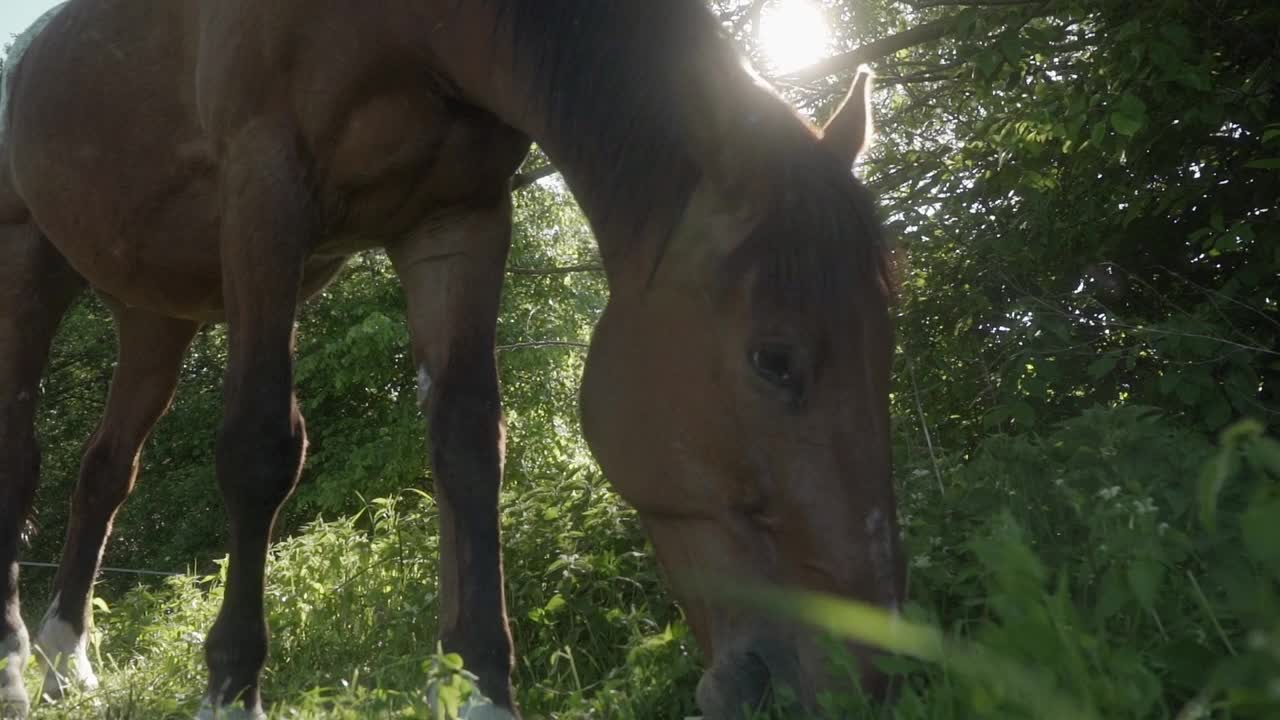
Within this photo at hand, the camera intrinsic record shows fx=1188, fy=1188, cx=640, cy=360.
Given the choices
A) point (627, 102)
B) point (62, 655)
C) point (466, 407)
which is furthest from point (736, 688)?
point (62, 655)

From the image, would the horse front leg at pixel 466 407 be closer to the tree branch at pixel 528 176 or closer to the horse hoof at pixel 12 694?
the horse hoof at pixel 12 694

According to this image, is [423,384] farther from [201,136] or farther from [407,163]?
[201,136]

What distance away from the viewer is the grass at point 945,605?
4.33 feet

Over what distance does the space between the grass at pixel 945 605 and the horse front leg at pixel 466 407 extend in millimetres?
204

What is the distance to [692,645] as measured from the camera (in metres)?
2.94

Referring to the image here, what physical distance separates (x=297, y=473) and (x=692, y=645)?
3.75 ft

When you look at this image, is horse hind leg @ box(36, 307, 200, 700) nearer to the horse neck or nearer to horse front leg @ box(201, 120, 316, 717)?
horse front leg @ box(201, 120, 316, 717)

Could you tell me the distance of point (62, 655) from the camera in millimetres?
4094

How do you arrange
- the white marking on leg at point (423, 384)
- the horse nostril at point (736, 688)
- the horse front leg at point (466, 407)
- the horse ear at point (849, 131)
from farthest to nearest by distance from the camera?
the white marking on leg at point (423, 384), the horse front leg at point (466, 407), the horse ear at point (849, 131), the horse nostril at point (736, 688)

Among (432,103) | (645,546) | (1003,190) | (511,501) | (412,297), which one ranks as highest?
(1003,190)

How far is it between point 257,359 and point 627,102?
1.22 m

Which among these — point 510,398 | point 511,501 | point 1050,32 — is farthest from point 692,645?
point 510,398

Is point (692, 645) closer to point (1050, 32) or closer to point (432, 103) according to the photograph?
point (432, 103)

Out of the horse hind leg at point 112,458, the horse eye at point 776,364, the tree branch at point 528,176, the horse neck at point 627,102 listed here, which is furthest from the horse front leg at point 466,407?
the horse hind leg at point 112,458
